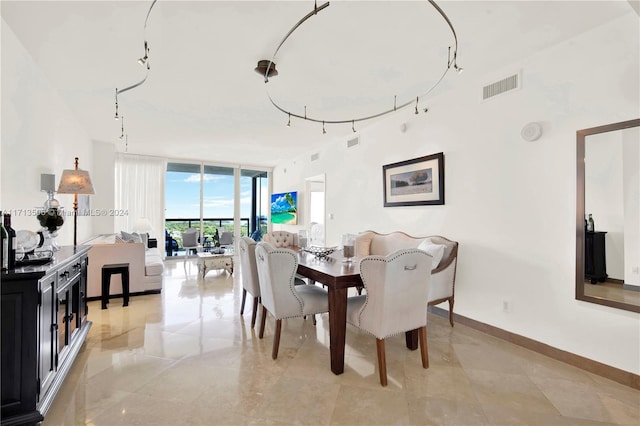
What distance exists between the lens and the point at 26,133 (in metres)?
2.79

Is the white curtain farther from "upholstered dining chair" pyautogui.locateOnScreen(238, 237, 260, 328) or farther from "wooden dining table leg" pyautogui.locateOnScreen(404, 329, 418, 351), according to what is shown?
"wooden dining table leg" pyautogui.locateOnScreen(404, 329, 418, 351)

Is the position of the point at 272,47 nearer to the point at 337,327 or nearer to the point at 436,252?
the point at 337,327

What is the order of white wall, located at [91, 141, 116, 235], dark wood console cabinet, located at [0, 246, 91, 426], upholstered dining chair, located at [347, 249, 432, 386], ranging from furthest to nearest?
white wall, located at [91, 141, 116, 235] < upholstered dining chair, located at [347, 249, 432, 386] < dark wood console cabinet, located at [0, 246, 91, 426]

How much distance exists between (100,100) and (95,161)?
2.90 metres

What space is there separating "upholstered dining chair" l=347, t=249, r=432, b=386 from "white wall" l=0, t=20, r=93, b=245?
285 centimetres

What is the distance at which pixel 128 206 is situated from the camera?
23.4ft

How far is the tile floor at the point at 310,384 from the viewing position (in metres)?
1.88

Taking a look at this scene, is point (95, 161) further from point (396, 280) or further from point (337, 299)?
point (396, 280)

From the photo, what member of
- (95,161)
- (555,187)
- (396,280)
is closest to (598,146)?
(555,187)

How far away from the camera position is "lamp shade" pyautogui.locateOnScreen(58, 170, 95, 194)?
3.27 meters

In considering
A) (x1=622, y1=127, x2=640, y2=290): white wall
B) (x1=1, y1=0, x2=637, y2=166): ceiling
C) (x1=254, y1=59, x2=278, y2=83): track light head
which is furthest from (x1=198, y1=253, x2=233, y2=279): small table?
(x1=622, y1=127, x2=640, y2=290): white wall

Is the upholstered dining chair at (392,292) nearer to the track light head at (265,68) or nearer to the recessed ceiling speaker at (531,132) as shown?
the recessed ceiling speaker at (531,132)

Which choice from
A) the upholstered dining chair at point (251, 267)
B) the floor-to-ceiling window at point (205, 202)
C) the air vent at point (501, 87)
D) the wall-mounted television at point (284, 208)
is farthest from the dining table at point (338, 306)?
the floor-to-ceiling window at point (205, 202)

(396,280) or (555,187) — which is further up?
(555,187)
